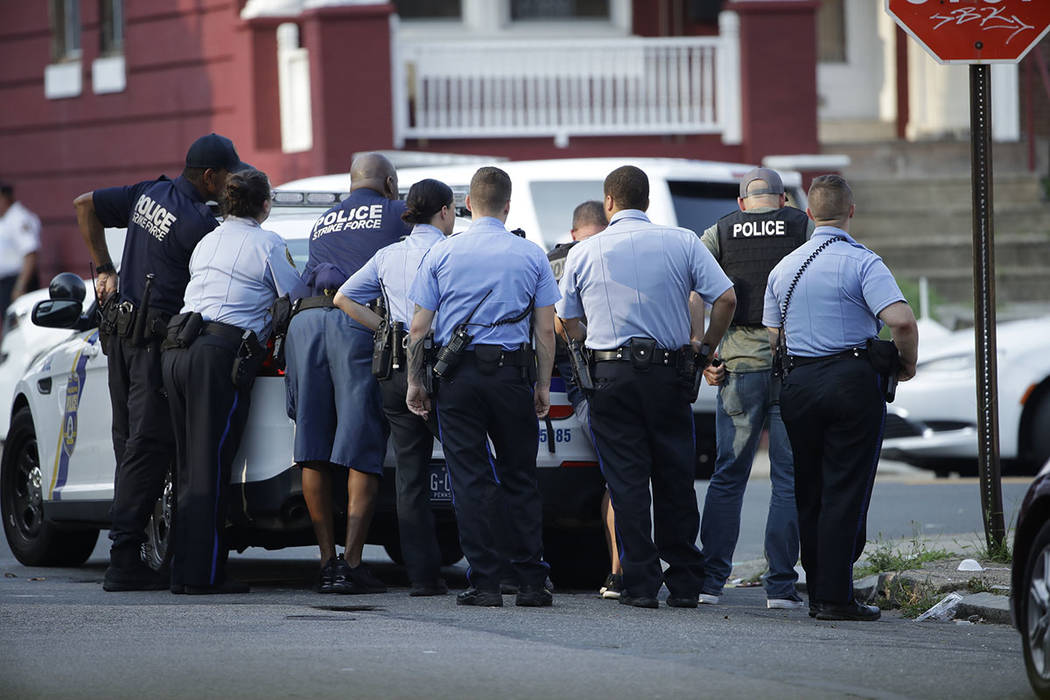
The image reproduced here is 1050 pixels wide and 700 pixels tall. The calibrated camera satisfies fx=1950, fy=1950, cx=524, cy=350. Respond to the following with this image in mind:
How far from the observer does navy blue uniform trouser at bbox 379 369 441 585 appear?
8.23m

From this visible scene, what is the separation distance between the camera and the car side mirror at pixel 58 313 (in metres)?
9.62

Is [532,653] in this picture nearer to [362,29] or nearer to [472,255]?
[472,255]

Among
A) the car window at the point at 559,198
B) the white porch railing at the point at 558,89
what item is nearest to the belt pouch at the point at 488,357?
the car window at the point at 559,198

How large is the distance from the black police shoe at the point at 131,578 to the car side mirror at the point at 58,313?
4.83 ft

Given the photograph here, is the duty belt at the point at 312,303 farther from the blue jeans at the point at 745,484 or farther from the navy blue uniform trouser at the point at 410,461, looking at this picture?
the blue jeans at the point at 745,484

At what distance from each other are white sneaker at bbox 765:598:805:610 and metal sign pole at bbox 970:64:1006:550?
1.13 meters

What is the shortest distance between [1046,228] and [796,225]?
1180 cm

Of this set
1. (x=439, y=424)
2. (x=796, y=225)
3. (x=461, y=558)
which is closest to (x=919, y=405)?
(x=461, y=558)

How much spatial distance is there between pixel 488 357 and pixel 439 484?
0.79 metres

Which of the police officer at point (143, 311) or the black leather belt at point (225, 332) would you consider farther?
the police officer at point (143, 311)

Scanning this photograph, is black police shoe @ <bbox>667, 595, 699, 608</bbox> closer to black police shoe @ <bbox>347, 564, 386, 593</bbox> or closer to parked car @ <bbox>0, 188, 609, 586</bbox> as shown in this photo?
parked car @ <bbox>0, 188, 609, 586</bbox>

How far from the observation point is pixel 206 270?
8.59 meters

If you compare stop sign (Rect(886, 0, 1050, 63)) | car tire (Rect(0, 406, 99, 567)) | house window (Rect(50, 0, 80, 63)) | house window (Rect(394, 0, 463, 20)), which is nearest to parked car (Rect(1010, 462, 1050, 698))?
stop sign (Rect(886, 0, 1050, 63))

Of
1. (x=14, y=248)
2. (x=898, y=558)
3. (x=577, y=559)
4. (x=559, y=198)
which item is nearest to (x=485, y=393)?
(x=577, y=559)
